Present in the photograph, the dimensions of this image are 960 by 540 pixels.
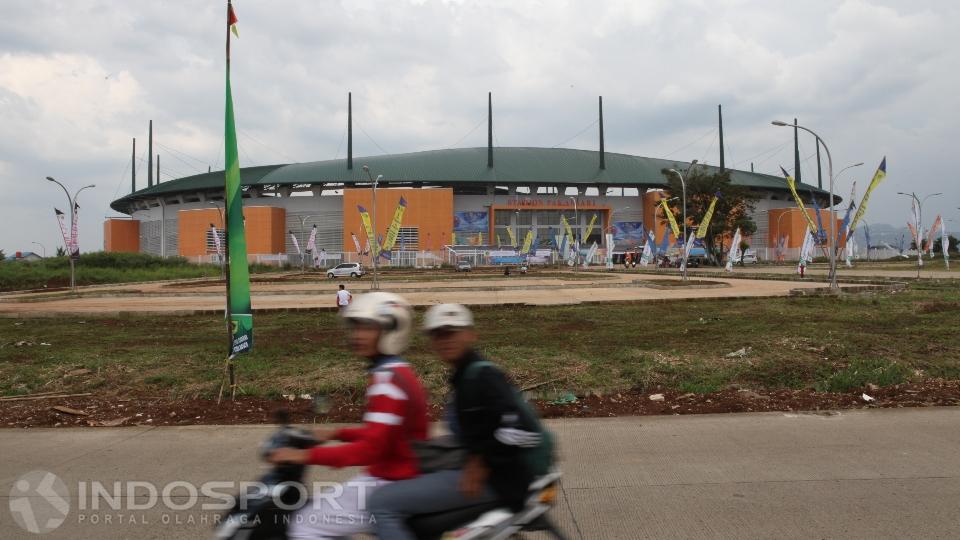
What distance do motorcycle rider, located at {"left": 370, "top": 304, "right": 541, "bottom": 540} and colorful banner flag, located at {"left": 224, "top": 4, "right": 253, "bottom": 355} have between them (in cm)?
515

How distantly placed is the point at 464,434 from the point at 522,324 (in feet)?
39.7

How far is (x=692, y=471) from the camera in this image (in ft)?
16.2

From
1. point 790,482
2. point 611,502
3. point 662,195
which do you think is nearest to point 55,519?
point 611,502

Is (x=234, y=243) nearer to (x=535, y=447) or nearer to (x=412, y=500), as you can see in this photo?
(x=412, y=500)

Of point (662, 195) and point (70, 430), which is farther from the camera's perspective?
point (662, 195)

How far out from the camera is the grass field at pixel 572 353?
328 inches

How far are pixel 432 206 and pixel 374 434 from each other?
82.4m

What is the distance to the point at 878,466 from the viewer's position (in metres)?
4.95

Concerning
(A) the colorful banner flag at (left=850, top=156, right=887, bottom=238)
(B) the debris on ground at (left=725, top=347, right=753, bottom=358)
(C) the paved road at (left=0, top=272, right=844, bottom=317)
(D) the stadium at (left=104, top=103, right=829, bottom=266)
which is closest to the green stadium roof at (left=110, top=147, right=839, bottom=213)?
(D) the stadium at (left=104, top=103, right=829, bottom=266)

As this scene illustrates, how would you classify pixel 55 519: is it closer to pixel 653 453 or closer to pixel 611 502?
pixel 611 502

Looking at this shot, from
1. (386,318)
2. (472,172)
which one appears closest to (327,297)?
(386,318)

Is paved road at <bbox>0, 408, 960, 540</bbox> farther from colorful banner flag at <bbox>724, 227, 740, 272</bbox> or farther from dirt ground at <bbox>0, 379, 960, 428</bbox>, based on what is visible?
colorful banner flag at <bbox>724, 227, 740, 272</bbox>

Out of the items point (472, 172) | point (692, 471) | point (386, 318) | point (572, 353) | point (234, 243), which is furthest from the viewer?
point (472, 172)

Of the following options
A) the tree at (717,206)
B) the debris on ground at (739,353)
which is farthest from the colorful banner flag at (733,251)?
the debris on ground at (739,353)
